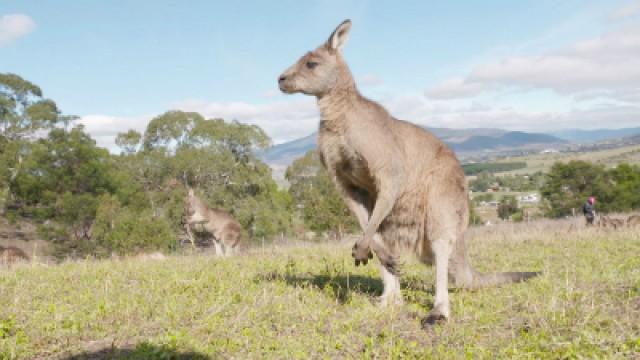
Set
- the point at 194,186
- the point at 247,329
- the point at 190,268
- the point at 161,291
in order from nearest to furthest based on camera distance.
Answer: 1. the point at 247,329
2. the point at 161,291
3. the point at 190,268
4. the point at 194,186

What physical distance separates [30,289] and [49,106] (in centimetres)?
4648

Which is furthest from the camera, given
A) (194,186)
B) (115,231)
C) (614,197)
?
(614,197)

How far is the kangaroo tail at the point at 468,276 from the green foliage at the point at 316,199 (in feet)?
45.7

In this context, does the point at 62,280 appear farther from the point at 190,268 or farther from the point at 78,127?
the point at 78,127

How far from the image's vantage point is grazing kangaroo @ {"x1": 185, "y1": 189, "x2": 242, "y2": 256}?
18297 mm

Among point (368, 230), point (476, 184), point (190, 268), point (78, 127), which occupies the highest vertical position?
point (78, 127)

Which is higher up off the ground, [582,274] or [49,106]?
[49,106]

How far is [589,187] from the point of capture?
78062 mm

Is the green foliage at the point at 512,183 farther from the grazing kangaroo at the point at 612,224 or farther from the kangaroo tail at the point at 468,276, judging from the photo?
the kangaroo tail at the point at 468,276

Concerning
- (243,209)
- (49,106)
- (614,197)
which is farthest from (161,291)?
(614,197)

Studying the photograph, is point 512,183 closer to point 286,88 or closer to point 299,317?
point 286,88

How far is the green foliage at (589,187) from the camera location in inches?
2896

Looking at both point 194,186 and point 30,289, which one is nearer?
point 30,289

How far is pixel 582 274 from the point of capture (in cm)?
691
